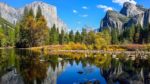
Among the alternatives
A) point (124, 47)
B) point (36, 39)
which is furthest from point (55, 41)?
point (124, 47)

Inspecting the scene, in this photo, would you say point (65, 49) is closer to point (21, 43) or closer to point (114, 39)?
point (21, 43)

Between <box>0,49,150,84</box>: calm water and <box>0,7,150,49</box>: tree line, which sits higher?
<box>0,7,150,49</box>: tree line

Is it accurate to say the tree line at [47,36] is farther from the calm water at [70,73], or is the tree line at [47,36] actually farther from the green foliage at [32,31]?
the calm water at [70,73]

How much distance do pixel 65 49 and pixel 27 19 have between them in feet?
97.6

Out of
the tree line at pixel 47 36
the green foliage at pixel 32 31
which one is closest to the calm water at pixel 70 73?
the tree line at pixel 47 36

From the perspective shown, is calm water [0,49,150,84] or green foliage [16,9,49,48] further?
green foliage [16,9,49,48]

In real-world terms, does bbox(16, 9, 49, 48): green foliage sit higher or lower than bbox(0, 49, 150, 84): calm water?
higher

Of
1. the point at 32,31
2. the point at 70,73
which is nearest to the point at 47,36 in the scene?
the point at 32,31

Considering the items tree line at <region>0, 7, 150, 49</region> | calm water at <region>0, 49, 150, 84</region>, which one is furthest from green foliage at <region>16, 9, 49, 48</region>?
calm water at <region>0, 49, 150, 84</region>

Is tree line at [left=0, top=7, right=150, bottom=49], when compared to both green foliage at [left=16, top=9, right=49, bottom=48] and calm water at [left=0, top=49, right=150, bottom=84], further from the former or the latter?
calm water at [left=0, top=49, right=150, bottom=84]

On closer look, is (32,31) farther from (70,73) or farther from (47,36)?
(70,73)

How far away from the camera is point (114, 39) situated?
592 feet

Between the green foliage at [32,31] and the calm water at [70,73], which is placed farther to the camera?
the green foliage at [32,31]

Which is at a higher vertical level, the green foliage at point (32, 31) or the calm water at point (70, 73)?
the green foliage at point (32, 31)
